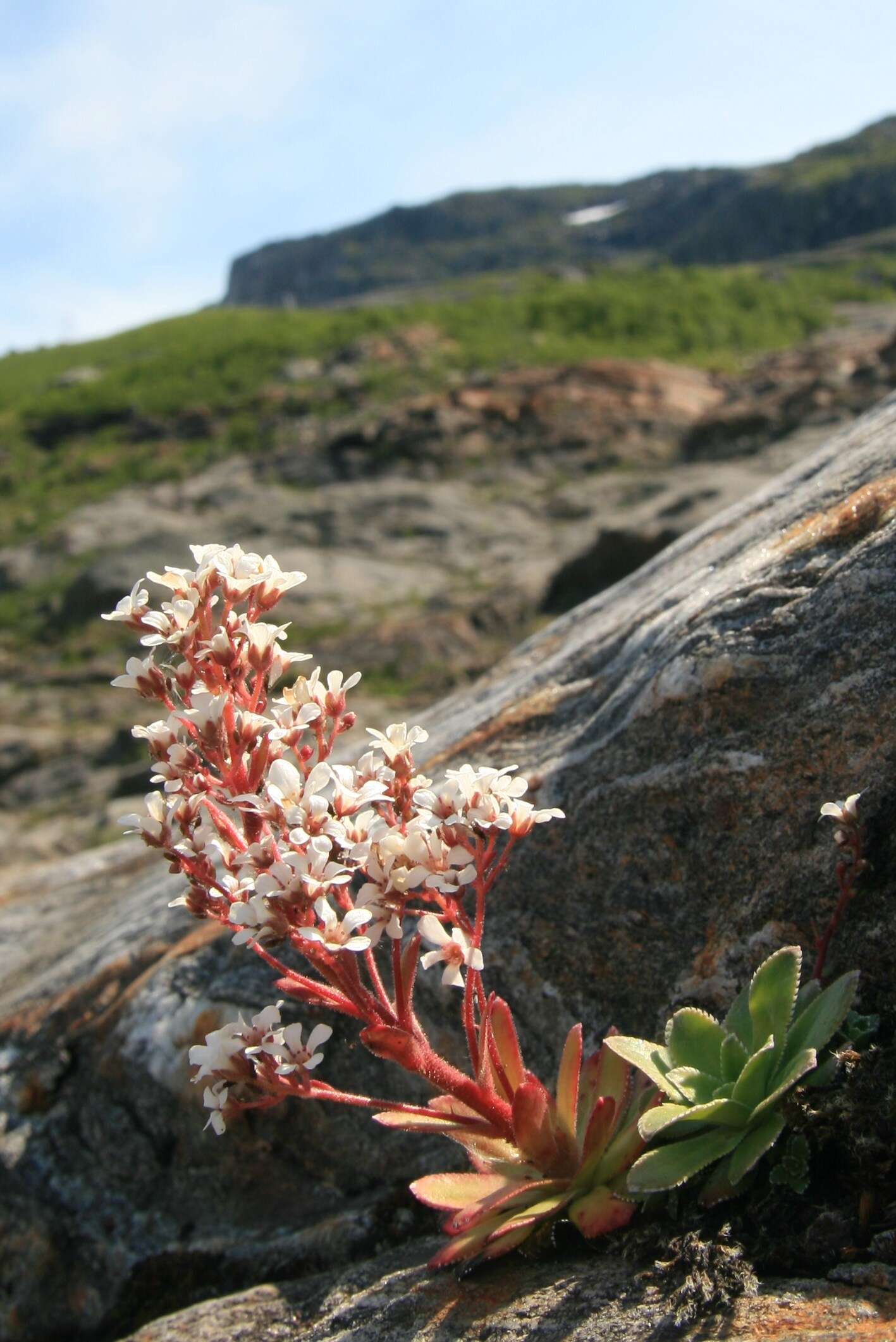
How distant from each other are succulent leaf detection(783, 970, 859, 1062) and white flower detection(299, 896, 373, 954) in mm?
908

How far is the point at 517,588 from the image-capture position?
51.4ft

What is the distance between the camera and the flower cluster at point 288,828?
2.16 meters

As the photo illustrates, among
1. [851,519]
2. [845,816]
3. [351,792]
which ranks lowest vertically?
[845,816]

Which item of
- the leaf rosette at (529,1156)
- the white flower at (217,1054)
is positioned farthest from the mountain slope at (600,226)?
the white flower at (217,1054)

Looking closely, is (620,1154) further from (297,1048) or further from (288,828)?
(288,828)

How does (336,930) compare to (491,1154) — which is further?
(491,1154)

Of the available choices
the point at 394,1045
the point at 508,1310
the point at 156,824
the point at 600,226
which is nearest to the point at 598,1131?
the point at 508,1310

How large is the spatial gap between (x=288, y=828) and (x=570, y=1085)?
859mm

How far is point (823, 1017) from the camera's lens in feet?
7.46

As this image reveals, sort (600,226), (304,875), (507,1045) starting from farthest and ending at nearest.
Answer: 1. (600,226)
2. (507,1045)
3. (304,875)

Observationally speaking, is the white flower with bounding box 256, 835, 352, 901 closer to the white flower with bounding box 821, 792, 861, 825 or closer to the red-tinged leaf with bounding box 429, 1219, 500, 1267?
the red-tinged leaf with bounding box 429, 1219, 500, 1267

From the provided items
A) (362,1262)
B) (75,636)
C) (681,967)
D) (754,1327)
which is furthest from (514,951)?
(75,636)

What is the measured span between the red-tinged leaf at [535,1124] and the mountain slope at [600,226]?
74701mm

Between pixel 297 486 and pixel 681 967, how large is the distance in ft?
66.5
